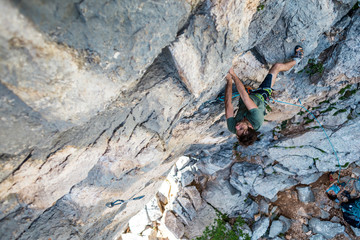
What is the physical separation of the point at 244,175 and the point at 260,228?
2282 millimetres

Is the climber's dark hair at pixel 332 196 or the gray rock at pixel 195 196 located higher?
the gray rock at pixel 195 196

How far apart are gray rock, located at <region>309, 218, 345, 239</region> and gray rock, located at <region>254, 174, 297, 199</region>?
1.65 meters

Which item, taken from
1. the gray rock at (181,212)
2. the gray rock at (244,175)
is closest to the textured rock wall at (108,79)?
the gray rock at (244,175)

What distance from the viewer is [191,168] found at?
27.2 ft

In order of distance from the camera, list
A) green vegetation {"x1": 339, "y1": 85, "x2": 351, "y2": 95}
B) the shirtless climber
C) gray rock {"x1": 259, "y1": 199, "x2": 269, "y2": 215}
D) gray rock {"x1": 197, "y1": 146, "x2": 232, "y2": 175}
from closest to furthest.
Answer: the shirtless climber, green vegetation {"x1": 339, "y1": 85, "x2": 351, "y2": 95}, gray rock {"x1": 197, "y1": 146, "x2": 232, "y2": 175}, gray rock {"x1": 259, "y1": 199, "x2": 269, "y2": 215}

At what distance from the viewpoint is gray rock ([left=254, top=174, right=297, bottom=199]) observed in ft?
23.4

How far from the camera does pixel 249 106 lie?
3.59 metres

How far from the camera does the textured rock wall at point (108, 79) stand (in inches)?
61.2

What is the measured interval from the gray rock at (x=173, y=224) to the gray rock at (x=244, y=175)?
9.12 feet

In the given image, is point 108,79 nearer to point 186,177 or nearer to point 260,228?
point 186,177

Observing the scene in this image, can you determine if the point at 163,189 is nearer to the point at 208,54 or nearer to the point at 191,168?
the point at 191,168

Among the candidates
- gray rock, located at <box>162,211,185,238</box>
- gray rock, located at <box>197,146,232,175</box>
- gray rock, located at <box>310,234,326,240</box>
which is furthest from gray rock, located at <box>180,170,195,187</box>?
gray rock, located at <box>310,234,326,240</box>

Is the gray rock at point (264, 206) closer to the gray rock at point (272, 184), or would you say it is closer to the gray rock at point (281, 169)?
the gray rock at point (272, 184)

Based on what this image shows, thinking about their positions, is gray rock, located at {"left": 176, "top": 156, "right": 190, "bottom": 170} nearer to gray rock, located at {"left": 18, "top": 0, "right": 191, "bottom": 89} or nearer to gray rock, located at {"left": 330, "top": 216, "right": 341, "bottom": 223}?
gray rock, located at {"left": 330, "top": 216, "right": 341, "bottom": 223}
